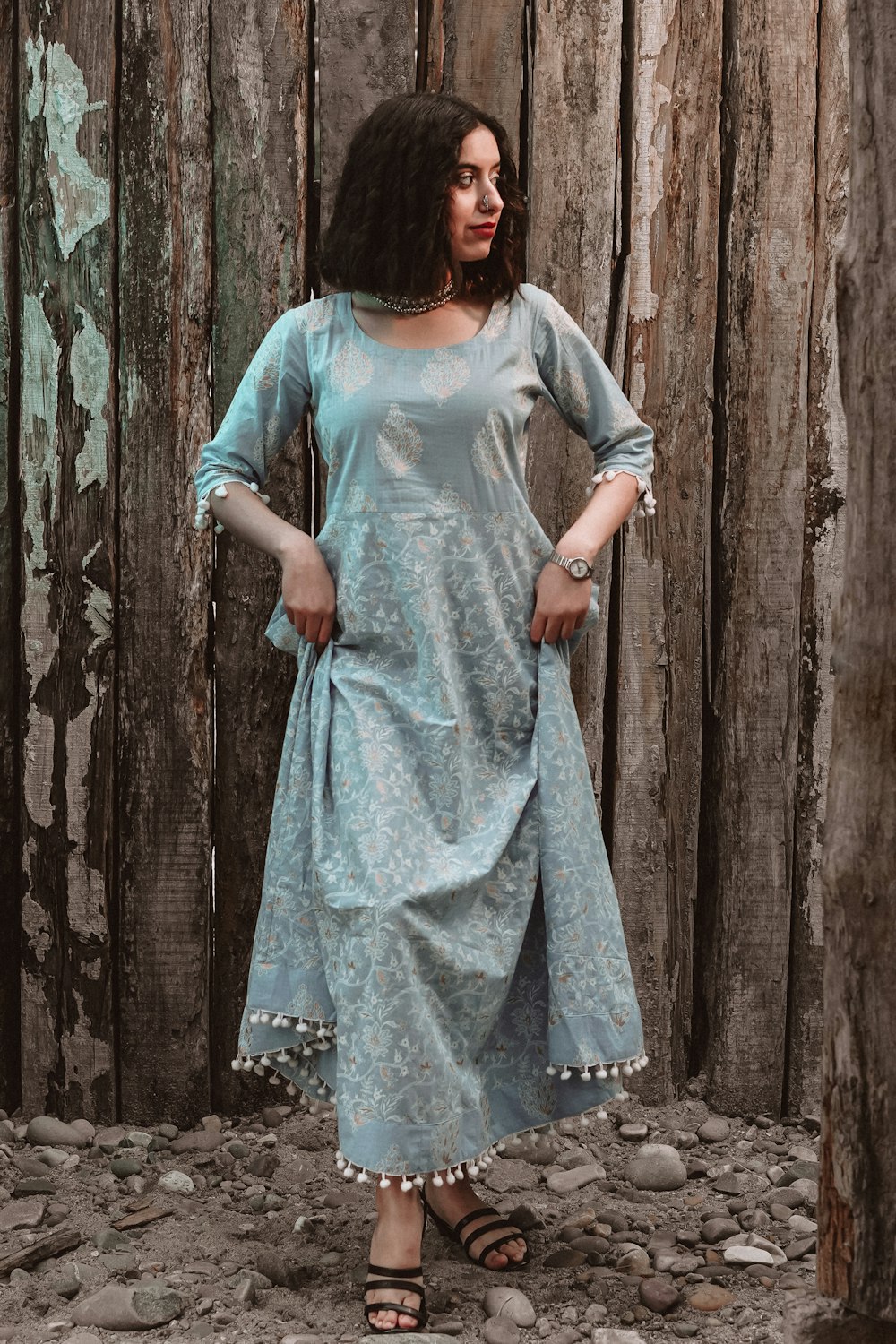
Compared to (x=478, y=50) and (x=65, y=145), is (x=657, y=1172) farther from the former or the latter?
(x=65, y=145)

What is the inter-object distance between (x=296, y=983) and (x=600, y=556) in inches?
50.1

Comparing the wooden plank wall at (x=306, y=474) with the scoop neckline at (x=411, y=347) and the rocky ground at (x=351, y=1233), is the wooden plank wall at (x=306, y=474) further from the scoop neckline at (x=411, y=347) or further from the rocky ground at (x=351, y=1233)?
the scoop neckline at (x=411, y=347)

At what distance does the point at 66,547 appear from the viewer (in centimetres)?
338

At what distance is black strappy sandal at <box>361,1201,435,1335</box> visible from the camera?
2514mm

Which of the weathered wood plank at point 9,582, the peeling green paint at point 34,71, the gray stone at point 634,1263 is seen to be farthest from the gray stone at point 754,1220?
the peeling green paint at point 34,71

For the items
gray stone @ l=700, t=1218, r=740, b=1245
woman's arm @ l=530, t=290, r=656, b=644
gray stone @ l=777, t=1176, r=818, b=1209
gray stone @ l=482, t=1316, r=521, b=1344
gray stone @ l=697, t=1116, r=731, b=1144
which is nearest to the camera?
gray stone @ l=482, t=1316, r=521, b=1344

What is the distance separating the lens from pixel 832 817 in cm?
217

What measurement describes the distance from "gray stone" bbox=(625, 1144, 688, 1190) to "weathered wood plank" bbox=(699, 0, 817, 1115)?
353mm

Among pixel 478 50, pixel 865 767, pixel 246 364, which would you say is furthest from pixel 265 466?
pixel 865 767

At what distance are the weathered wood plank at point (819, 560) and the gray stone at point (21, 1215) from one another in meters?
1.76

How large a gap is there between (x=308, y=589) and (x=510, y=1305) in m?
1.35

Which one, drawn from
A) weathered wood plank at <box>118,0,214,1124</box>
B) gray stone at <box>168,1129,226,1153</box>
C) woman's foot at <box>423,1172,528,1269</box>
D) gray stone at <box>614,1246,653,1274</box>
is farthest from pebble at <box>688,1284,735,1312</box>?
weathered wood plank at <box>118,0,214,1124</box>

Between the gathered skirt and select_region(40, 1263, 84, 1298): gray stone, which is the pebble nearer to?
the gathered skirt

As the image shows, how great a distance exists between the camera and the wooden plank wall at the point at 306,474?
331 cm
